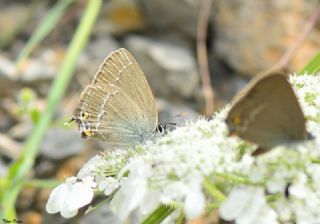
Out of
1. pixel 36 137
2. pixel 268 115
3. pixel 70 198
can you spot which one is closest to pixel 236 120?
pixel 268 115

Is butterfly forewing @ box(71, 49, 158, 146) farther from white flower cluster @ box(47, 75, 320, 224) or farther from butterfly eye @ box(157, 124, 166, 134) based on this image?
white flower cluster @ box(47, 75, 320, 224)

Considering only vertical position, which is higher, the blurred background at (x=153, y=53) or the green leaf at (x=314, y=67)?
the blurred background at (x=153, y=53)

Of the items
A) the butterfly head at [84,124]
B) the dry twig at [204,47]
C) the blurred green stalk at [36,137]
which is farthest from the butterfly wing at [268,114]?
the dry twig at [204,47]

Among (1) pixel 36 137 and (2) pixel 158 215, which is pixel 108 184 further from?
(1) pixel 36 137

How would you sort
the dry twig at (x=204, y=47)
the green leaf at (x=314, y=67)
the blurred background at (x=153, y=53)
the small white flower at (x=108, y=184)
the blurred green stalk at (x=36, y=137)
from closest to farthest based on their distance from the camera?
the small white flower at (x=108, y=184)
the green leaf at (x=314, y=67)
the blurred green stalk at (x=36, y=137)
the blurred background at (x=153, y=53)
the dry twig at (x=204, y=47)

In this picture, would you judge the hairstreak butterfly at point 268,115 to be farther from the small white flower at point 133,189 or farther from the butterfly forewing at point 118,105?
the butterfly forewing at point 118,105

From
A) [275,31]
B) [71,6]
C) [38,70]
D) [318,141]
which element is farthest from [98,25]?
[318,141]

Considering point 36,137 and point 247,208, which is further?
point 36,137
